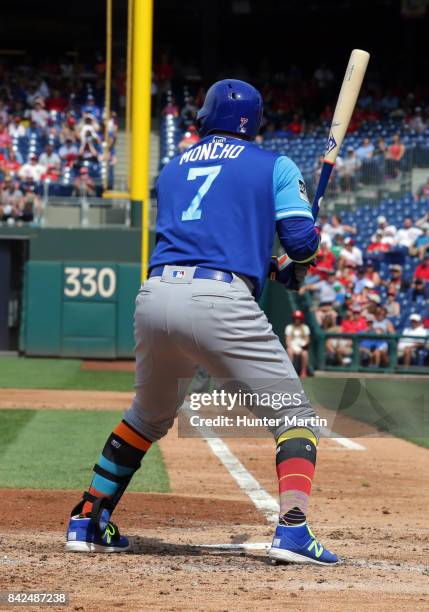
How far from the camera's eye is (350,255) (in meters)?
19.4

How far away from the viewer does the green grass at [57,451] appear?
7.38m

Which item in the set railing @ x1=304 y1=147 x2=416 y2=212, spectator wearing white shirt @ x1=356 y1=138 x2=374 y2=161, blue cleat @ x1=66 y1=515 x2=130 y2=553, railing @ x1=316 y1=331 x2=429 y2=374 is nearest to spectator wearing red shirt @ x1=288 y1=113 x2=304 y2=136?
spectator wearing white shirt @ x1=356 y1=138 x2=374 y2=161

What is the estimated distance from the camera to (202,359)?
4363 millimetres

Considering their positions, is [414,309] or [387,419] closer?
[387,419]

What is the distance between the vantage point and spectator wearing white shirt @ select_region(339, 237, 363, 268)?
762 inches

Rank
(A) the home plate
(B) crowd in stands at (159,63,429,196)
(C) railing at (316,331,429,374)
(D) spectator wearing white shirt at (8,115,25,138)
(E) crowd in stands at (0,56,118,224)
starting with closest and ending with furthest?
(A) the home plate, (C) railing at (316,331,429,374), (B) crowd in stands at (159,63,429,196), (E) crowd in stands at (0,56,118,224), (D) spectator wearing white shirt at (8,115,25,138)

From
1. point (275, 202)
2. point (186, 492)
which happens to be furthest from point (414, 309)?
point (275, 202)

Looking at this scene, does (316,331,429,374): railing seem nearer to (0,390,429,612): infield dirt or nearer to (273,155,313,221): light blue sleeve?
(0,390,429,612): infield dirt

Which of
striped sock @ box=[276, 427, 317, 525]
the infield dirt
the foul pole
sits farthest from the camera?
the foul pole

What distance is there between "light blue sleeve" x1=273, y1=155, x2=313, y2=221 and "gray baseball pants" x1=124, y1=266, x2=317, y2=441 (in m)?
0.33

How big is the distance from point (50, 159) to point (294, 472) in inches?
760

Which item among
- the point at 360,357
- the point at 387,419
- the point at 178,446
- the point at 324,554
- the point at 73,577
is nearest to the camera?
the point at 73,577

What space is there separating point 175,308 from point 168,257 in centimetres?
27

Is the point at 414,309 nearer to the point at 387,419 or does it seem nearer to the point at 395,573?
the point at 387,419
